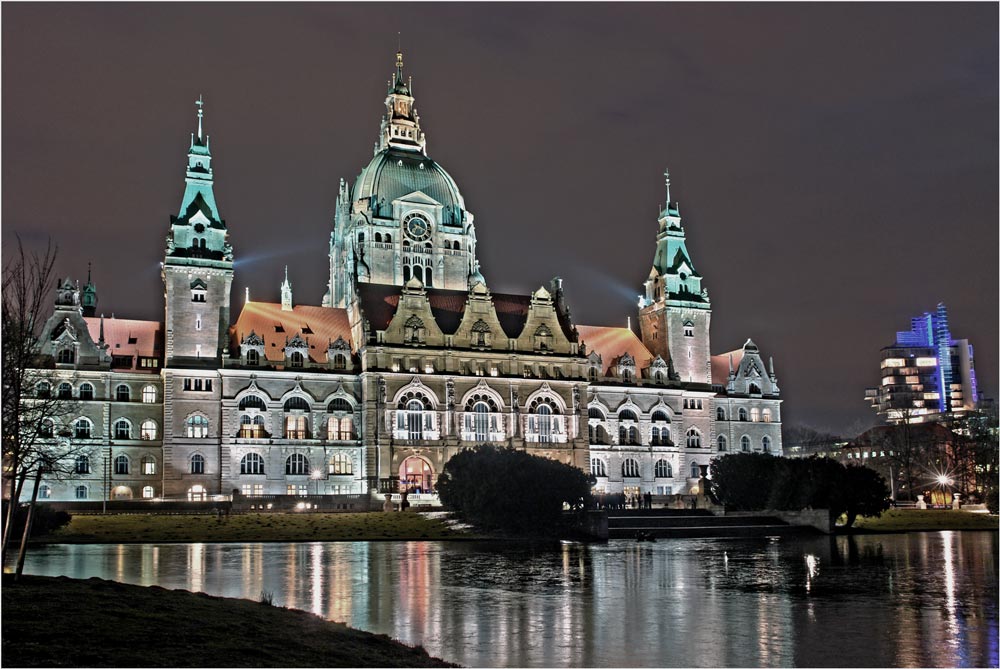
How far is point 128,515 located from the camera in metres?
71.5

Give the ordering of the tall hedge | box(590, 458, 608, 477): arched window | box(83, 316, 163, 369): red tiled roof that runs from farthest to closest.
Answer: box(590, 458, 608, 477): arched window
box(83, 316, 163, 369): red tiled roof
the tall hedge

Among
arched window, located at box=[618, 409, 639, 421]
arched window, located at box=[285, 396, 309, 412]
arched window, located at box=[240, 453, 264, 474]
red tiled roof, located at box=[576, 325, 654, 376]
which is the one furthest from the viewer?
red tiled roof, located at box=[576, 325, 654, 376]

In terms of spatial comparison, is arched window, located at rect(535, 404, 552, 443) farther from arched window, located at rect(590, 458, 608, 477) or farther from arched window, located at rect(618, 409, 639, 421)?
arched window, located at rect(618, 409, 639, 421)

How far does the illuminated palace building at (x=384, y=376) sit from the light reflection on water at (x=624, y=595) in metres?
40.4

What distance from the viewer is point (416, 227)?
122m

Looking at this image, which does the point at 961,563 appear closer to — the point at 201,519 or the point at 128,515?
the point at 201,519

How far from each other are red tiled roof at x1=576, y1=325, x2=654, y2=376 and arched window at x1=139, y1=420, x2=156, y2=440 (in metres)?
44.6

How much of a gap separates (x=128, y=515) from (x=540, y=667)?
56160mm

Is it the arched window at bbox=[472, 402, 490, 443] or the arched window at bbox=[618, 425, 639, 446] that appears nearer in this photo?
the arched window at bbox=[472, 402, 490, 443]

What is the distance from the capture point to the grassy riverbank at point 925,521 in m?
76.6

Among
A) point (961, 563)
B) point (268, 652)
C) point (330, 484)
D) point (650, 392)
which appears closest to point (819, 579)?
point (961, 563)

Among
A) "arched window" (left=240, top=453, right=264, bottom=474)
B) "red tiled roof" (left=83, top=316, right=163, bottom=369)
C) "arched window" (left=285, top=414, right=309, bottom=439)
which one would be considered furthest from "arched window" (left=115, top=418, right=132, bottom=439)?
"arched window" (left=285, top=414, right=309, bottom=439)

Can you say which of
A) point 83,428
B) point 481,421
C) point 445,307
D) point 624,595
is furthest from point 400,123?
point 624,595

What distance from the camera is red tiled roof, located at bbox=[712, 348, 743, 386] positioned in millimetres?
123406
